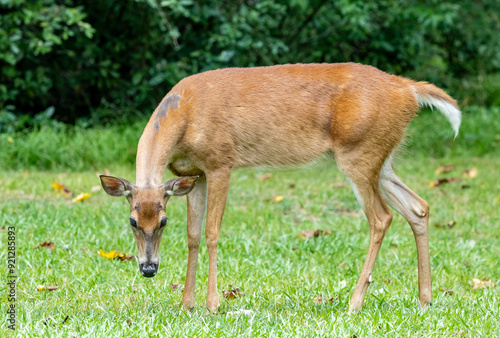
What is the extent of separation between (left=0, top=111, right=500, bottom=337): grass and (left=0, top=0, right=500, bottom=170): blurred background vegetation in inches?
43.6

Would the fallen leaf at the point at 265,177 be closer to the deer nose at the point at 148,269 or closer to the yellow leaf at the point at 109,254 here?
the yellow leaf at the point at 109,254

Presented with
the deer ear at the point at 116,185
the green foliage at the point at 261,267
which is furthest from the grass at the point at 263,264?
the deer ear at the point at 116,185

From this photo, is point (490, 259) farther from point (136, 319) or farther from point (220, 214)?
point (136, 319)

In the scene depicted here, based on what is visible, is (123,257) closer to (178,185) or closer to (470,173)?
(178,185)

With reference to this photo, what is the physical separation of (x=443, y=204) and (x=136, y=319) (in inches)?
177

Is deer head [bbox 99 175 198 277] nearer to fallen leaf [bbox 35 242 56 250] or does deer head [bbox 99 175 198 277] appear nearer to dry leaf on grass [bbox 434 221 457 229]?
fallen leaf [bbox 35 242 56 250]

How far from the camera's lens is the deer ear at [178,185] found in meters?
3.96

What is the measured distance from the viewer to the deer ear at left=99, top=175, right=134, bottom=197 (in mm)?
3908

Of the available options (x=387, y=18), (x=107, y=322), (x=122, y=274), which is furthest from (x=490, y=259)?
(x=387, y=18)

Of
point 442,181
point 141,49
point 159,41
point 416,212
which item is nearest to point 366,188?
point 416,212

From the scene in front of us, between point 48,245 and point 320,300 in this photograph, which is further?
point 48,245

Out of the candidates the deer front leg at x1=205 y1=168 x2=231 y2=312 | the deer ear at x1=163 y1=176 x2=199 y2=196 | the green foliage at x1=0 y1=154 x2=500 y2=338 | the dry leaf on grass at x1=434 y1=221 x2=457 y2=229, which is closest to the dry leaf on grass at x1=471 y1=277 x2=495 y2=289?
the green foliage at x1=0 y1=154 x2=500 y2=338

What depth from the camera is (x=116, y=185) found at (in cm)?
394

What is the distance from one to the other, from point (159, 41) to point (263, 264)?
6.22 meters
